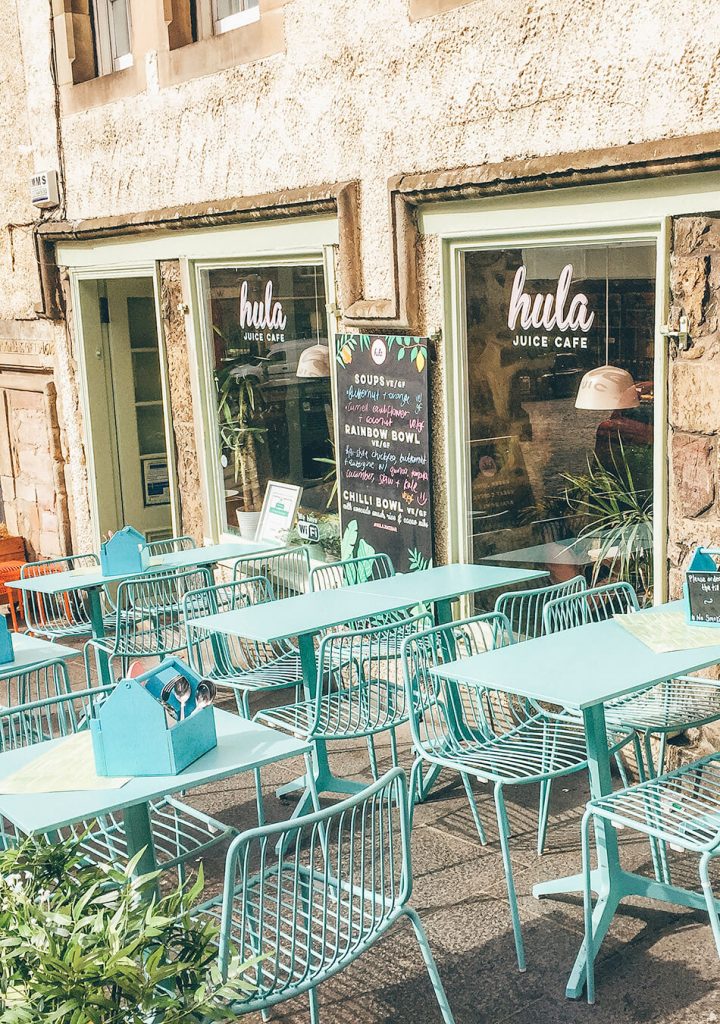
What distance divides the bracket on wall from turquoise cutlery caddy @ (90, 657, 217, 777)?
278 centimetres

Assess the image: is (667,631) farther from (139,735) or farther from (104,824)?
(104,824)

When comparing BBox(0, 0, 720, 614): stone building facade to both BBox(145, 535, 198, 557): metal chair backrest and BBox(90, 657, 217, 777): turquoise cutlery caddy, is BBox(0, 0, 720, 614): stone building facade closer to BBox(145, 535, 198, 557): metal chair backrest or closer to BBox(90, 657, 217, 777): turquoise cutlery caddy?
BBox(145, 535, 198, 557): metal chair backrest

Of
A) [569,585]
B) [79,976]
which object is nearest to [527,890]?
[569,585]

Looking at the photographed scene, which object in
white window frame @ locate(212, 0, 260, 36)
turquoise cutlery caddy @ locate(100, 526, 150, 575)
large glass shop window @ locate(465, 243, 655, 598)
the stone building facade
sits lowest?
turquoise cutlery caddy @ locate(100, 526, 150, 575)

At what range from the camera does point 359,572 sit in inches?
281

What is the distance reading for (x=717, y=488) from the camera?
5156mm

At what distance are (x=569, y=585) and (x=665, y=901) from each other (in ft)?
5.60

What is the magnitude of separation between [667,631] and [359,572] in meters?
2.84

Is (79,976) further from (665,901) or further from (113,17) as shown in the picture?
(113,17)

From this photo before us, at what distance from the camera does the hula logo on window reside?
683cm

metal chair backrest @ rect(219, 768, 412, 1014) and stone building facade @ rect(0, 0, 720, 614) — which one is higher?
stone building facade @ rect(0, 0, 720, 614)

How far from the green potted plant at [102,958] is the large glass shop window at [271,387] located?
16.6ft

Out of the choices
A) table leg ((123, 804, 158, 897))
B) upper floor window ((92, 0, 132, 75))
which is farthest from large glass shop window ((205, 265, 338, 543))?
table leg ((123, 804, 158, 897))

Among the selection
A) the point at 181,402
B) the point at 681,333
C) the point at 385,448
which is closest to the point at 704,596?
the point at 681,333
